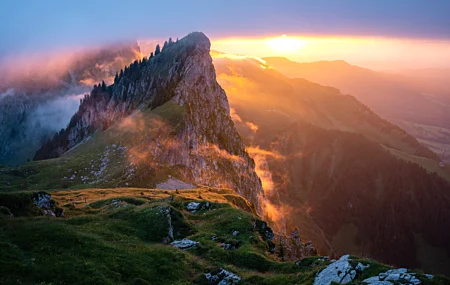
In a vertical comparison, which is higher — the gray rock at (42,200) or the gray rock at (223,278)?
the gray rock at (42,200)

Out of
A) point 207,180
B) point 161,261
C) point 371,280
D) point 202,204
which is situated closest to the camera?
point 371,280

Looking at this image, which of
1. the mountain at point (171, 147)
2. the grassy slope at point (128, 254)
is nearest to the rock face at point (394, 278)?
the grassy slope at point (128, 254)

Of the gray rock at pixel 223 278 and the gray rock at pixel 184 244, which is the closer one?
the gray rock at pixel 223 278

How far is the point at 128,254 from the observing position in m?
35.6

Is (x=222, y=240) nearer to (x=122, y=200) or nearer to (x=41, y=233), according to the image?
(x=41, y=233)

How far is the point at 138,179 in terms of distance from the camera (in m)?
107

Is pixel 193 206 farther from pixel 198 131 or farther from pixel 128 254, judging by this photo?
pixel 198 131

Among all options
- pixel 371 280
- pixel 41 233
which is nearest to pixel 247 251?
pixel 371 280

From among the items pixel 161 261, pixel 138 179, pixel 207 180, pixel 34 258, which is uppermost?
pixel 34 258

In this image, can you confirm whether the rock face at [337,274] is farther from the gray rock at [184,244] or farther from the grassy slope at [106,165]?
the grassy slope at [106,165]

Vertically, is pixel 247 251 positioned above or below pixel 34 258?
below

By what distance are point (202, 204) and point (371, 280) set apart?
41427mm

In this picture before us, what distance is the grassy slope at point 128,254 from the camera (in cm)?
2831

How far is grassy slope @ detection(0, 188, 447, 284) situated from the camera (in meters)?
28.3
